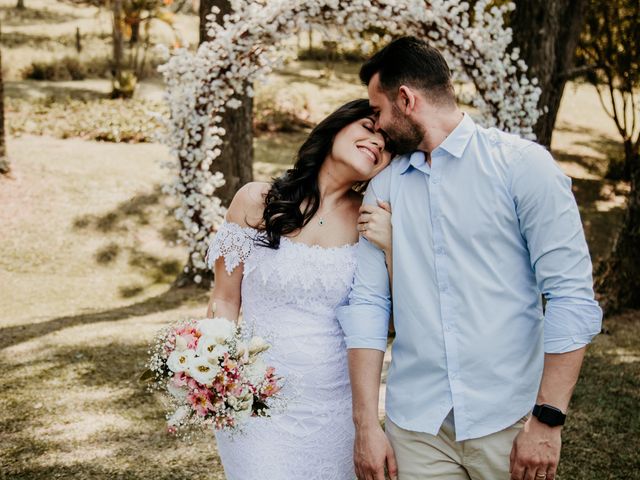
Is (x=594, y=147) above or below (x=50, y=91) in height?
below

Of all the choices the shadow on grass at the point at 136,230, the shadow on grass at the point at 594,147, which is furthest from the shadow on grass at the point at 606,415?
the shadow on grass at the point at 594,147

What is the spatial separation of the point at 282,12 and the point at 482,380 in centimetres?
447

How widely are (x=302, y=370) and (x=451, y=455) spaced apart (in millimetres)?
747

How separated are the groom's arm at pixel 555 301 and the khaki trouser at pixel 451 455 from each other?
0.48 feet

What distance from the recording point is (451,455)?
8.56ft

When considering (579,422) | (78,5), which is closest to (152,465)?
(579,422)

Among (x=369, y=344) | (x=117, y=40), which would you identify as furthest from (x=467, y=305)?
(x=117, y=40)

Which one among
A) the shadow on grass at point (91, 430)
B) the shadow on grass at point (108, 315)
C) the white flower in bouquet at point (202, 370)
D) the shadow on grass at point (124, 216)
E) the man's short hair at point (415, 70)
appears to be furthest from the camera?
the shadow on grass at point (124, 216)

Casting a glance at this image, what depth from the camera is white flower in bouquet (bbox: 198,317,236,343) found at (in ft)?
8.47

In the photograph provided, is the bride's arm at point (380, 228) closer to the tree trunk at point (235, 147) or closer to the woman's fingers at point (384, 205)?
the woman's fingers at point (384, 205)

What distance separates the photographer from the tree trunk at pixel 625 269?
24.7ft

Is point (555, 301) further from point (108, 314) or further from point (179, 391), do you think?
point (108, 314)

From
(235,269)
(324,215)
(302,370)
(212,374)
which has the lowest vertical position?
(302,370)

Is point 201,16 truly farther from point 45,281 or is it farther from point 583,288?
point 583,288
